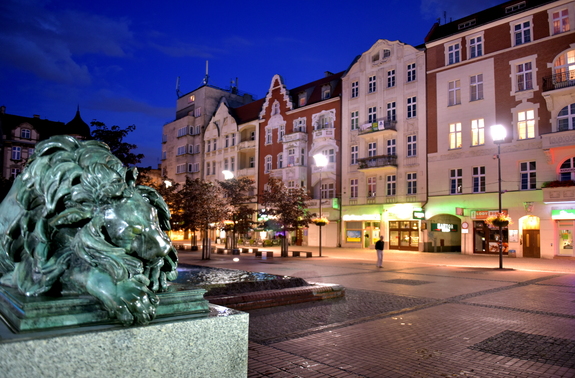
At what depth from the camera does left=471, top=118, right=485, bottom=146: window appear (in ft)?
113

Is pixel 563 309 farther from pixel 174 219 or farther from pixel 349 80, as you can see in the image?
pixel 349 80

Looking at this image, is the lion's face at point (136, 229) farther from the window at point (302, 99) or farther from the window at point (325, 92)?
the window at point (302, 99)

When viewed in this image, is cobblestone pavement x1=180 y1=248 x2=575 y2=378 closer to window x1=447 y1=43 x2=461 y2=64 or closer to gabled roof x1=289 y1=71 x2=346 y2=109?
window x1=447 y1=43 x2=461 y2=64

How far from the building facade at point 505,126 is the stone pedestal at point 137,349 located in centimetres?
2909

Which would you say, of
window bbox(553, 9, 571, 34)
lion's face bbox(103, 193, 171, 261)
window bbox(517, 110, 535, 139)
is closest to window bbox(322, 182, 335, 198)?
window bbox(517, 110, 535, 139)

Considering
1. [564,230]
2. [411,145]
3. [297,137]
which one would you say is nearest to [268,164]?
[297,137]

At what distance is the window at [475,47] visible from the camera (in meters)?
35.3

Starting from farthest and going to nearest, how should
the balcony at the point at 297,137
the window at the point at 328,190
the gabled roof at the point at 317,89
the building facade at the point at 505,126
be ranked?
the balcony at the point at 297,137 → the gabled roof at the point at 317,89 → the window at the point at 328,190 → the building facade at the point at 505,126

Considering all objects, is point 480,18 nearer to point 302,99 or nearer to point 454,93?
point 454,93

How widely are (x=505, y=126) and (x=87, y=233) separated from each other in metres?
35.5

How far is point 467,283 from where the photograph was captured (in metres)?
15.9

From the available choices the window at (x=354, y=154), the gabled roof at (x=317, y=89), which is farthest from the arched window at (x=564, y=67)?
the gabled roof at (x=317, y=89)

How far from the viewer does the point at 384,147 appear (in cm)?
4075

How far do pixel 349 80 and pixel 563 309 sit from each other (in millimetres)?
36430
